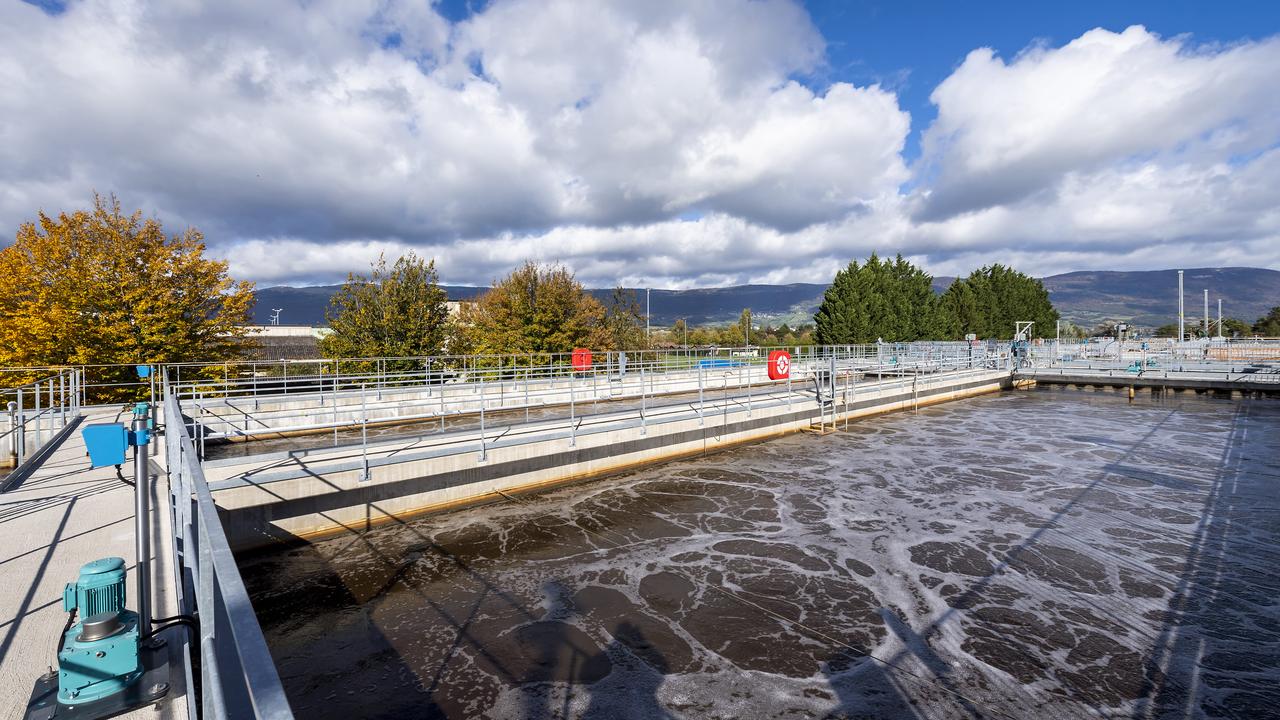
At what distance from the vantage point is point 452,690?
17.7ft

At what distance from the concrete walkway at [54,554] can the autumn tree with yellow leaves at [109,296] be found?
11.5 metres

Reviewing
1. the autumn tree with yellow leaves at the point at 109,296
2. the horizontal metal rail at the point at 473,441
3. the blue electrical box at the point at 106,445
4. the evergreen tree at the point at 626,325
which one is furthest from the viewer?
the evergreen tree at the point at 626,325

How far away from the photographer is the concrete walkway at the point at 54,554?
3.14m

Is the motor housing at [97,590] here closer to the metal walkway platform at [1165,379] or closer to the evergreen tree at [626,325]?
the evergreen tree at [626,325]

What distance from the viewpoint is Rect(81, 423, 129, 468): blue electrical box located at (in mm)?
4457

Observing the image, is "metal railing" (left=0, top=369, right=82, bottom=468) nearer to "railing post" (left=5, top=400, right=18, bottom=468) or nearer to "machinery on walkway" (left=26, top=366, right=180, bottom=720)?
"railing post" (left=5, top=400, right=18, bottom=468)

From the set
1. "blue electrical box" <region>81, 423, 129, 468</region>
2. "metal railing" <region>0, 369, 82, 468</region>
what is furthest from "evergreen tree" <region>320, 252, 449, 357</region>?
"blue electrical box" <region>81, 423, 129, 468</region>

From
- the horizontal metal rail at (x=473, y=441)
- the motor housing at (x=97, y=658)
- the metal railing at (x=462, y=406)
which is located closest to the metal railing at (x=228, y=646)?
the motor housing at (x=97, y=658)

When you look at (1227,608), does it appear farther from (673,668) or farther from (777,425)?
(777,425)

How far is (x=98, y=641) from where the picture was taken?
272cm

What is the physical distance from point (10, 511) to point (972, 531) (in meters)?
12.4

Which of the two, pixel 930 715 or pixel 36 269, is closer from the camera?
pixel 930 715

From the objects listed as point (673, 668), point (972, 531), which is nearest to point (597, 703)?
point (673, 668)

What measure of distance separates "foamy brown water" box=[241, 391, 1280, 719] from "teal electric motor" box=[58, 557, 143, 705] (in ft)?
9.25
